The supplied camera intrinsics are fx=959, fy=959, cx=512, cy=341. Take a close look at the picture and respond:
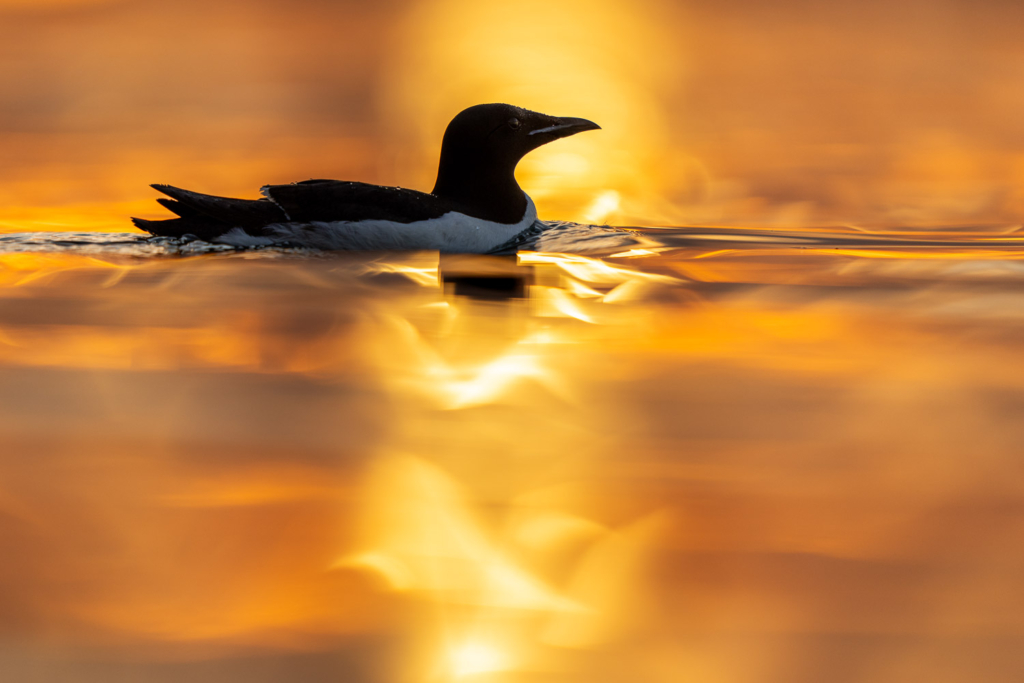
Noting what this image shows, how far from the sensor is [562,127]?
6512 mm

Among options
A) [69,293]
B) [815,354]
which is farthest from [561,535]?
[69,293]

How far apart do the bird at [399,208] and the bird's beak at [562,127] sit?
81mm

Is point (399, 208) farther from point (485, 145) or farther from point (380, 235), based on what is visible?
point (485, 145)

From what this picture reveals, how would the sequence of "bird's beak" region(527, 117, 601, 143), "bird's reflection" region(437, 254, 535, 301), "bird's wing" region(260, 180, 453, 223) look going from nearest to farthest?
"bird's reflection" region(437, 254, 535, 301) < "bird's wing" region(260, 180, 453, 223) < "bird's beak" region(527, 117, 601, 143)

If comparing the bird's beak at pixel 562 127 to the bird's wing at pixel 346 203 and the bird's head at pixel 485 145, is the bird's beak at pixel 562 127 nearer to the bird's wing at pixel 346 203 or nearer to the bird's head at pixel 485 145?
the bird's head at pixel 485 145

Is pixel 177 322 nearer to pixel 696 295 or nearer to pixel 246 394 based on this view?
pixel 246 394

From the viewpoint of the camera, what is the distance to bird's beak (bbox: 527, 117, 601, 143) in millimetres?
6504

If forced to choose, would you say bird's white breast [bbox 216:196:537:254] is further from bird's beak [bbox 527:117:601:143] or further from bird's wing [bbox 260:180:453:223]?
bird's beak [bbox 527:117:601:143]

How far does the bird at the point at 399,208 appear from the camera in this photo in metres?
→ 5.80

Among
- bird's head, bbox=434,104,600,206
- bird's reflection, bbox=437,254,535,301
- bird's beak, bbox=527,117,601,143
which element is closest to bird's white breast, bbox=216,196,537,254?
bird's reflection, bbox=437,254,535,301

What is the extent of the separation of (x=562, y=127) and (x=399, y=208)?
141cm

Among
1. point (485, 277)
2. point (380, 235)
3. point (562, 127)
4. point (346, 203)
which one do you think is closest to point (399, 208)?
point (380, 235)

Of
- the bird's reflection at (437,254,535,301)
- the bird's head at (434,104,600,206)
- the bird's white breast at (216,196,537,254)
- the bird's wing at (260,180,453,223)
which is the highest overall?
the bird's head at (434,104,600,206)

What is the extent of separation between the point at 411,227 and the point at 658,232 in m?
2.36
